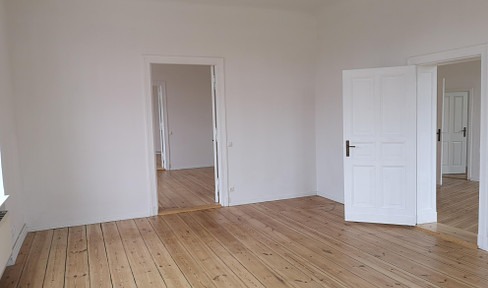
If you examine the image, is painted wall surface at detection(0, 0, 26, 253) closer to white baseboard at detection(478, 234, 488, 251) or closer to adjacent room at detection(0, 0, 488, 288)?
adjacent room at detection(0, 0, 488, 288)

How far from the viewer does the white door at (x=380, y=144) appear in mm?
4492

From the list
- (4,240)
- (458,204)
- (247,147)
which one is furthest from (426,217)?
(4,240)

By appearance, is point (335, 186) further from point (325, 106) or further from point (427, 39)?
point (427, 39)

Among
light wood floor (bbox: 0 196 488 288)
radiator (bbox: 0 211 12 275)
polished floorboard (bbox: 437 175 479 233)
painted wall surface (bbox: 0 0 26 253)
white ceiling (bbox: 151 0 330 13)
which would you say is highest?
white ceiling (bbox: 151 0 330 13)

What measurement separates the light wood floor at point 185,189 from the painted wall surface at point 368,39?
82.9 inches

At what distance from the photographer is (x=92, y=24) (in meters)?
4.85

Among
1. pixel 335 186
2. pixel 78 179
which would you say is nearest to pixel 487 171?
pixel 335 186

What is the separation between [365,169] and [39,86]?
4345 mm

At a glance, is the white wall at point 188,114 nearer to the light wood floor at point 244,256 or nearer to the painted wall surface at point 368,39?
the painted wall surface at point 368,39

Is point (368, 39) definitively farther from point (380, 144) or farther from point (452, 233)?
point (452, 233)

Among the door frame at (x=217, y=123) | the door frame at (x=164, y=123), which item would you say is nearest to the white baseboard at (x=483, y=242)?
the door frame at (x=217, y=123)

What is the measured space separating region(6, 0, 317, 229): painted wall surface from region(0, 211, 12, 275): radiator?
4.79ft

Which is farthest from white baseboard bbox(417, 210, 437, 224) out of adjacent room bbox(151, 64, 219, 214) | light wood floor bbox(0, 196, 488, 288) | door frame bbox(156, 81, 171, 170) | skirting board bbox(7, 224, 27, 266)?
door frame bbox(156, 81, 171, 170)

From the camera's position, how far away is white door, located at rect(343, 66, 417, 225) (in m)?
4.49
